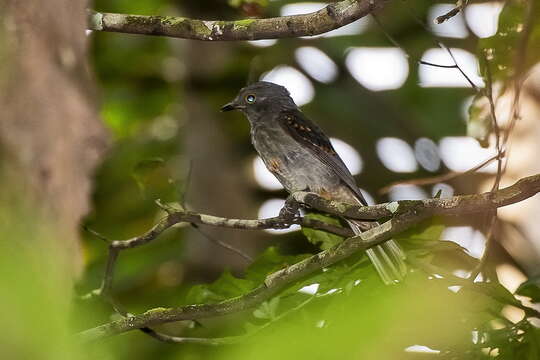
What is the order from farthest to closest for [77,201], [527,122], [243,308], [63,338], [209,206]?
[209,206]
[527,122]
[243,308]
[77,201]
[63,338]

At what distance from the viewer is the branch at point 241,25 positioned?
397 cm

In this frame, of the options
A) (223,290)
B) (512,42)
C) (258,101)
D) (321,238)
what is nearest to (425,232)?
(321,238)

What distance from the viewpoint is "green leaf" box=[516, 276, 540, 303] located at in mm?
4422

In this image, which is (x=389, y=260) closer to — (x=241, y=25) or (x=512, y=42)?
(x=512, y=42)

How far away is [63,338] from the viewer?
3.67 feet

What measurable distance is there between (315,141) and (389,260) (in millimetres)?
2143

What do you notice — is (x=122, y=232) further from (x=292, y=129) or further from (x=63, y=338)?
(x=63, y=338)

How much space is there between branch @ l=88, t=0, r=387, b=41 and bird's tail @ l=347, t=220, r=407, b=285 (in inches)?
63.6

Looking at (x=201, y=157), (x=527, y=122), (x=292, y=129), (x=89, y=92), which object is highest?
(x=201, y=157)

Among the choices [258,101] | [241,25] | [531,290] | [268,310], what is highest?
[258,101]

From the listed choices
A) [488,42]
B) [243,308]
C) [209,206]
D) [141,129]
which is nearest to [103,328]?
[243,308]

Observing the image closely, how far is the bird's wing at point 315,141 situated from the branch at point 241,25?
2.78 metres

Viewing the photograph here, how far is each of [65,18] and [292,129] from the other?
5598 millimetres

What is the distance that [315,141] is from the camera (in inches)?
284
